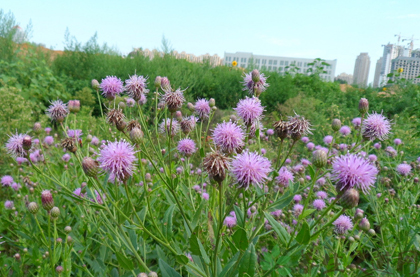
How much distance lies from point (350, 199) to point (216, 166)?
0.57 meters

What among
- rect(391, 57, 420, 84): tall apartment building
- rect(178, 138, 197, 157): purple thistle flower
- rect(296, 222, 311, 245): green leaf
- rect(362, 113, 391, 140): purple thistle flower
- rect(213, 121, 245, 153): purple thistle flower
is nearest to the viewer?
rect(296, 222, 311, 245): green leaf

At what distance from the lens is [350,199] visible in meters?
1.22

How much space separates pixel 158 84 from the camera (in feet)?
6.74

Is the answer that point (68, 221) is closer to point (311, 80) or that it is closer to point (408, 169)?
point (408, 169)

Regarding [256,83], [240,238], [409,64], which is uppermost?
[409,64]

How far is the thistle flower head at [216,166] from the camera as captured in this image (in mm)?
1276

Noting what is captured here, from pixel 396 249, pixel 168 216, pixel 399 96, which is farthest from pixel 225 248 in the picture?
pixel 399 96

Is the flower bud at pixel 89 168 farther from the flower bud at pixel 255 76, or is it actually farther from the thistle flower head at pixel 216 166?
the flower bud at pixel 255 76

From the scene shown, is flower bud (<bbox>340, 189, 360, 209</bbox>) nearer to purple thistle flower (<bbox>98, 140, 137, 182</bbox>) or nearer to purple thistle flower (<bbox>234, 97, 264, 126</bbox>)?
purple thistle flower (<bbox>234, 97, 264, 126</bbox>)

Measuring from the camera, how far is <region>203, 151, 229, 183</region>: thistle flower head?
1.28 meters

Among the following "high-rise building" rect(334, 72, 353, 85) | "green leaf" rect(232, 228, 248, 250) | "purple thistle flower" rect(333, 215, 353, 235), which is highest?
"high-rise building" rect(334, 72, 353, 85)

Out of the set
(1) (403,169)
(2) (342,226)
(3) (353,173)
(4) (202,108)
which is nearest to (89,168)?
(4) (202,108)

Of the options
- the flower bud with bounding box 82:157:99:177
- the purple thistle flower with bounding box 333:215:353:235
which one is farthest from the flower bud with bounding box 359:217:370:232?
the flower bud with bounding box 82:157:99:177

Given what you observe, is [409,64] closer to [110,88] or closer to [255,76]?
[255,76]
